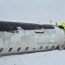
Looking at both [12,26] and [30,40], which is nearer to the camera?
[12,26]

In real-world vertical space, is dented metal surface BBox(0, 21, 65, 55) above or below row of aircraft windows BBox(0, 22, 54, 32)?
below

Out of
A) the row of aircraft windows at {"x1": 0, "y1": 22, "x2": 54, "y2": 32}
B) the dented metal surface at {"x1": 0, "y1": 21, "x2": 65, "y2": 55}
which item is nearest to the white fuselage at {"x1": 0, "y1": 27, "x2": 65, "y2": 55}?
the dented metal surface at {"x1": 0, "y1": 21, "x2": 65, "y2": 55}

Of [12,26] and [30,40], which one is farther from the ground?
[12,26]

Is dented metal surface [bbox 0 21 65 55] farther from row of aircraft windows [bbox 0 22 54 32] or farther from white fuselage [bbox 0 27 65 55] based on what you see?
row of aircraft windows [bbox 0 22 54 32]

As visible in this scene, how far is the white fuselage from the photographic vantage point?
11.4m

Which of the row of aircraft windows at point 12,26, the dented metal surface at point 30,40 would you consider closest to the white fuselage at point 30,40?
the dented metal surface at point 30,40

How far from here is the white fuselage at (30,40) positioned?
37.4ft

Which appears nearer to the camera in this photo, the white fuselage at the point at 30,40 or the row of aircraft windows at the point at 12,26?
the white fuselage at the point at 30,40

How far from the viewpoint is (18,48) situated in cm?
1202

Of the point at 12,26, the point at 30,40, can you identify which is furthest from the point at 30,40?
the point at 12,26

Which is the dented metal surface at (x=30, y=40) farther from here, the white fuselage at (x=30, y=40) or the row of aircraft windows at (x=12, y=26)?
the row of aircraft windows at (x=12, y=26)

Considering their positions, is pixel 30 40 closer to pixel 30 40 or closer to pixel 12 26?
pixel 30 40

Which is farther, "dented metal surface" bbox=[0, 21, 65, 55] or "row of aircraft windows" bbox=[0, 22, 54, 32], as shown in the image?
"row of aircraft windows" bbox=[0, 22, 54, 32]

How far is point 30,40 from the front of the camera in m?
12.8
